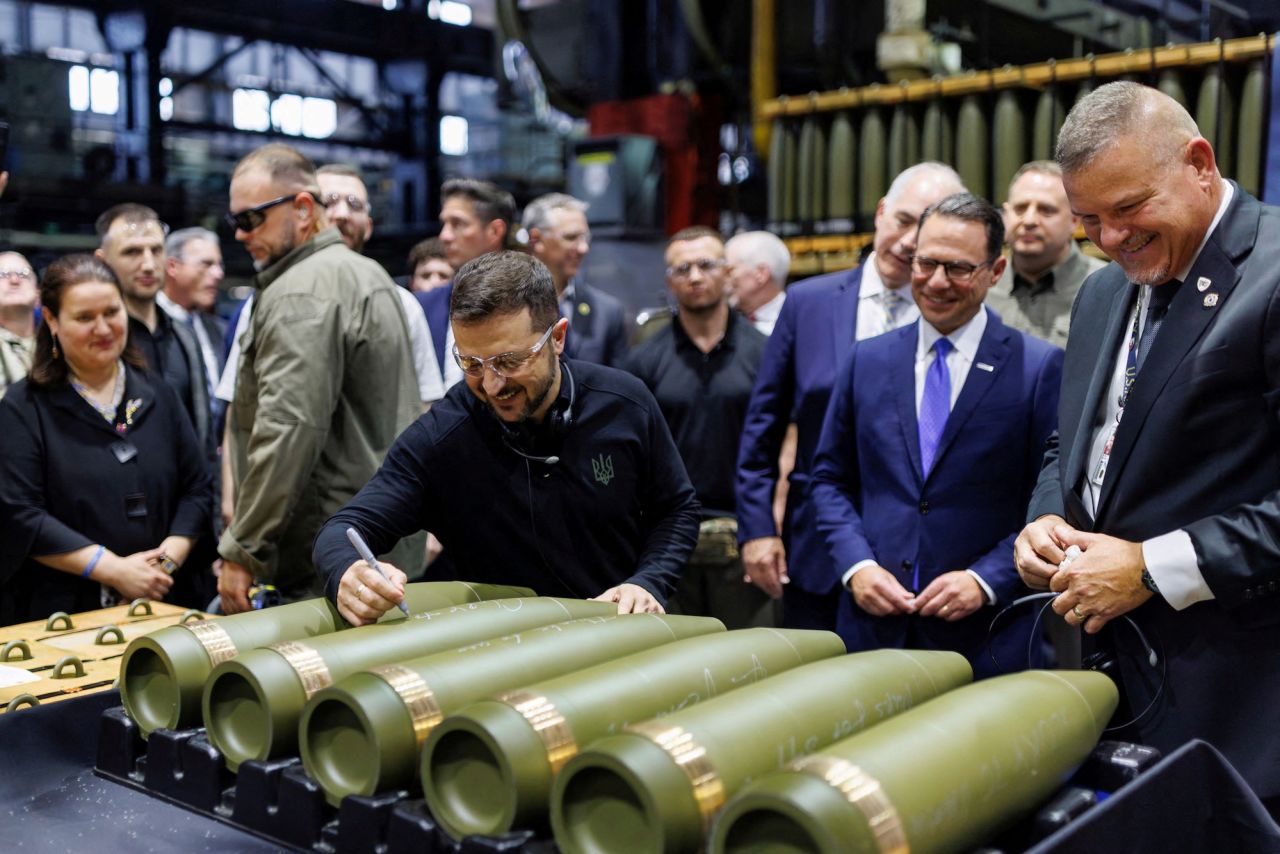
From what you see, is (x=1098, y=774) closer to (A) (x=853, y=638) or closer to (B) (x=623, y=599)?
(B) (x=623, y=599)

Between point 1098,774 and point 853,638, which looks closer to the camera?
point 1098,774

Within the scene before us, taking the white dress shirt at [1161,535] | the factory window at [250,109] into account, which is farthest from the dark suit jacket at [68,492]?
the factory window at [250,109]

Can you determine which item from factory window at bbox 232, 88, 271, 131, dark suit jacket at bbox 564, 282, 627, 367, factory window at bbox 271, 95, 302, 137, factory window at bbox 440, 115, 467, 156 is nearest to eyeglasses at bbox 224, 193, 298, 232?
dark suit jacket at bbox 564, 282, 627, 367

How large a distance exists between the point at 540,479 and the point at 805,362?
1.20 metres

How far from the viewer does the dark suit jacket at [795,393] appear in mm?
3137

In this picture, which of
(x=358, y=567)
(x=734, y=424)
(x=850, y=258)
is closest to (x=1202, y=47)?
(x=850, y=258)

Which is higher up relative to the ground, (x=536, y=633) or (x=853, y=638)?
(x=536, y=633)

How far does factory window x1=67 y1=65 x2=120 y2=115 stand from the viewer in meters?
11.1

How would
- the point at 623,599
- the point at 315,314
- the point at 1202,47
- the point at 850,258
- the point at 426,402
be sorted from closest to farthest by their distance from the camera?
1. the point at 623,599
2. the point at 315,314
3. the point at 426,402
4. the point at 1202,47
5. the point at 850,258

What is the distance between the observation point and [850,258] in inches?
256

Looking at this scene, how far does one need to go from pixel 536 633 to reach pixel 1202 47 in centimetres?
489

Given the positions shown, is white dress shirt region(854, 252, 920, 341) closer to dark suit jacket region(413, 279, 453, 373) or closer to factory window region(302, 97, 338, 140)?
dark suit jacket region(413, 279, 453, 373)

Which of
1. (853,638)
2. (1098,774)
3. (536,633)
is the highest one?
(536,633)

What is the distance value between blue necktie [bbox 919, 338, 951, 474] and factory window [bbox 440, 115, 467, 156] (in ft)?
43.5
